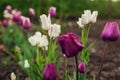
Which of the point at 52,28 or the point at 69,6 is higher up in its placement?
the point at 52,28

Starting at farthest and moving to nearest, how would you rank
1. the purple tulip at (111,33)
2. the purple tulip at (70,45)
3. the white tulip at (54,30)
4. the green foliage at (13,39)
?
the green foliage at (13,39) < the white tulip at (54,30) < the purple tulip at (111,33) < the purple tulip at (70,45)

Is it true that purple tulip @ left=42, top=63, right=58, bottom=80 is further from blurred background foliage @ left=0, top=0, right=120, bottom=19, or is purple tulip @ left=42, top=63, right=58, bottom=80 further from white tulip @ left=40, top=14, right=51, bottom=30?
blurred background foliage @ left=0, top=0, right=120, bottom=19

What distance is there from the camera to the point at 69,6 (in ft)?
32.7

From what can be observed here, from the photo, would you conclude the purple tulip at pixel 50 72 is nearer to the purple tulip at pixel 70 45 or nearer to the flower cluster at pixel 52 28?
the purple tulip at pixel 70 45

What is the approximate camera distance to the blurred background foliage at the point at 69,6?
921cm

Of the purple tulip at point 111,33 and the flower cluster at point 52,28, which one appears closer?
the purple tulip at point 111,33

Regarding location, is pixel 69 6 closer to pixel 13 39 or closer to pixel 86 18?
pixel 13 39

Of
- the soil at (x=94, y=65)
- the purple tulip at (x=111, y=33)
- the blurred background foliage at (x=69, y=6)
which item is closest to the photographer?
the purple tulip at (x=111, y=33)

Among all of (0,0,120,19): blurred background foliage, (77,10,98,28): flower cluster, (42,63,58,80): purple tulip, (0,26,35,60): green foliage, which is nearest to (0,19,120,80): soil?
(0,26,35,60): green foliage

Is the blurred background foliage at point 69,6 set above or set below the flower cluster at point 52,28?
below

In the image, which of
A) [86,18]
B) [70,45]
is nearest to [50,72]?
[70,45]

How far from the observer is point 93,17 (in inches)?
117

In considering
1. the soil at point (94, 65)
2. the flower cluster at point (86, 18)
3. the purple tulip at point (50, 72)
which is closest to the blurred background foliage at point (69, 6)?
the soil at point (94, 65)

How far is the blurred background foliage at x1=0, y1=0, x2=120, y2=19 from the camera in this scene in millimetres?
9211
